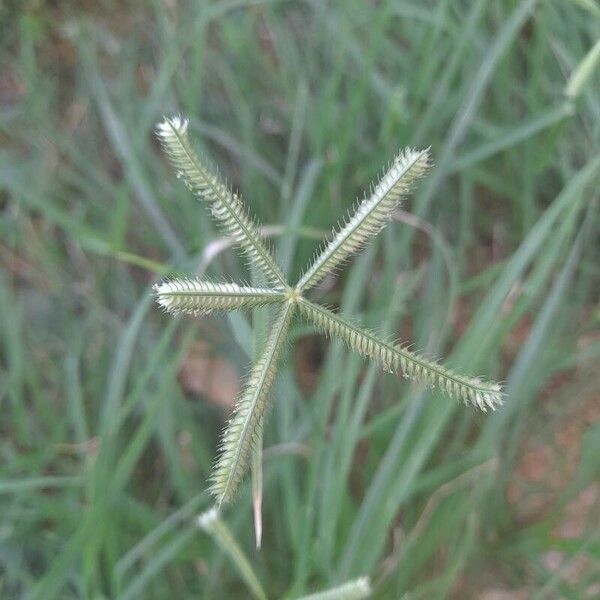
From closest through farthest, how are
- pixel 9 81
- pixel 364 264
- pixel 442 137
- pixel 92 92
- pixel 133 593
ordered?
1. pixel 133 593
2. pixel 364 264
3. pixel 442 137
4. pixel 92 92
5. pixel 9 81

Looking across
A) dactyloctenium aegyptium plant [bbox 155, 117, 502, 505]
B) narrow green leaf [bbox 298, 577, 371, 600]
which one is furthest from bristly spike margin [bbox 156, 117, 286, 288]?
narrow green leaf [bbox 298, 577, 371, 600]

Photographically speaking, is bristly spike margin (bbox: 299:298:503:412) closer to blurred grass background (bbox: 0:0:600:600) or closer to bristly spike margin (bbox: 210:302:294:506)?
bristly spike margin (bbox: 210:302:294:506)

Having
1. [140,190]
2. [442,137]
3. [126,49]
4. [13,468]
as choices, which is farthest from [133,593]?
[126,49]

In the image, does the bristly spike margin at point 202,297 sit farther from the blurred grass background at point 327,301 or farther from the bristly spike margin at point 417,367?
the blurred grass background at point 327,301

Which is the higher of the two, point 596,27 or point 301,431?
point 596,27

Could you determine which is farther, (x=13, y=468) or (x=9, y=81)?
(x=9, y=81)

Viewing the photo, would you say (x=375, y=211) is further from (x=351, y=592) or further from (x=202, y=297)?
(x=351, y=592)

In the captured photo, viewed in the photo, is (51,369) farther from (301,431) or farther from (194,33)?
(194,33)
